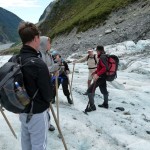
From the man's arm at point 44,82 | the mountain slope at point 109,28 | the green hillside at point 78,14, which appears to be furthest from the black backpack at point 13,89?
the green hillside at point 78,14

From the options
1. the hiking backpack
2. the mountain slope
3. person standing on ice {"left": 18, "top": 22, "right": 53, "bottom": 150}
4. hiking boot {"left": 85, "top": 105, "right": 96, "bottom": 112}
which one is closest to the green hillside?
the mountain slope

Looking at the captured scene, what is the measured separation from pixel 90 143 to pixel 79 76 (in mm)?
11259

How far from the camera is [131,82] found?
18609mm

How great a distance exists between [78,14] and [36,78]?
8567 centimetres

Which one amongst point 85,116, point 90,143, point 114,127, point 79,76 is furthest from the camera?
point 79,76

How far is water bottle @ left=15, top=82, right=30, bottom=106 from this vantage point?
5750 mm

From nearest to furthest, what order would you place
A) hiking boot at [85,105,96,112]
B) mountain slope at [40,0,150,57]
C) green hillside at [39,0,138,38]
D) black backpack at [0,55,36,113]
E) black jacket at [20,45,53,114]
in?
black backpack at [0,55,36,113]
black jacket at [20,45,53,114]
hiking boot at [85,105,96,112]
mountain slope at [40,0,150,57]
green hillside at [39,0,138,38]

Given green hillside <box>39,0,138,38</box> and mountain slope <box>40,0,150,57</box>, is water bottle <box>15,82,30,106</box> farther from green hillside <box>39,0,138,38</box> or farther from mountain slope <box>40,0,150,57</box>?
green hillside <box>39,0,138,38</box>

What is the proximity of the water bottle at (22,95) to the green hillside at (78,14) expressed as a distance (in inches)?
2140

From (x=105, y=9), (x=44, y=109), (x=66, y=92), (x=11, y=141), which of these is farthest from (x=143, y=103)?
(x=105, y=9)

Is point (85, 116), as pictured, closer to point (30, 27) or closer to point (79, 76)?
point (30, 27)

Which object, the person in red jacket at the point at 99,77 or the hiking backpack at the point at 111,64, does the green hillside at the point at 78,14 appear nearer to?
the person in red jacket at the point at 99,77

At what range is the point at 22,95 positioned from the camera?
5.82m

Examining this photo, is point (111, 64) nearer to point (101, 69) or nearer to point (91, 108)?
point (101, 69)
